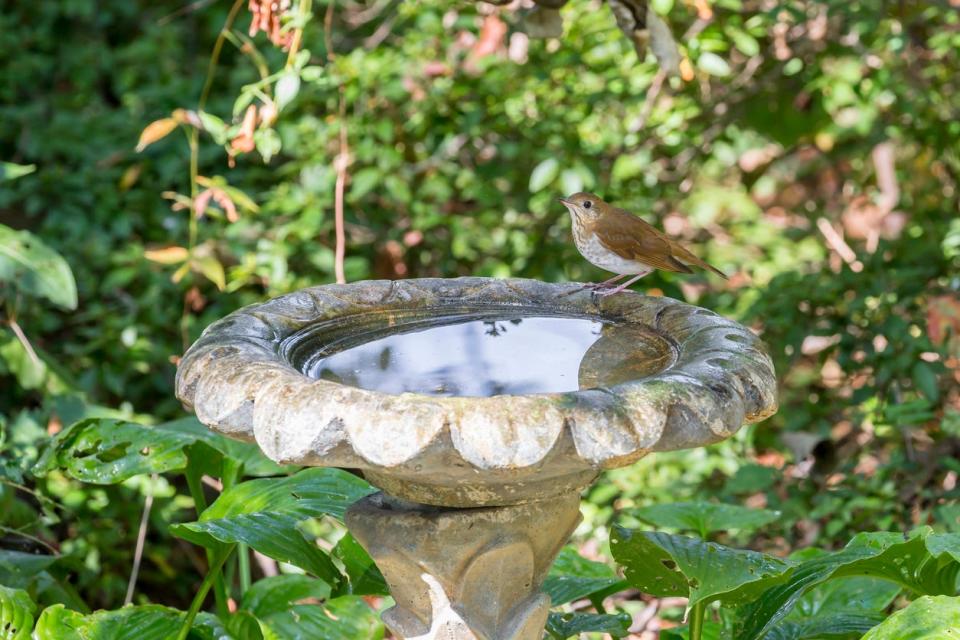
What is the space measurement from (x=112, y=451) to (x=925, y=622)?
190 cm

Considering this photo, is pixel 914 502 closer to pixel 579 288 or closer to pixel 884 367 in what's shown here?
pixel 884 367

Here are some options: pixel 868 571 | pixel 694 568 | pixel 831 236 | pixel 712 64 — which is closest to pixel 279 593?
pixel 694 568

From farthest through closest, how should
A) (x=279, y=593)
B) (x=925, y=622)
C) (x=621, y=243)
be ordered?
(x=279, y=593), (x=621, y=243), (x=925, y=622)

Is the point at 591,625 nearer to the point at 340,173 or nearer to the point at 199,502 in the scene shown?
the point at 199,502

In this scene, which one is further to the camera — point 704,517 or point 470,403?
point 704,517

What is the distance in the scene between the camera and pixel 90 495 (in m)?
4.24

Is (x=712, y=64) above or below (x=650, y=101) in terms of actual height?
above

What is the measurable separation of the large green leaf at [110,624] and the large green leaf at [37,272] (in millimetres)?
1194

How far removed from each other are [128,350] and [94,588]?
3.12 ft

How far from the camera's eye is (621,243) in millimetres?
2814

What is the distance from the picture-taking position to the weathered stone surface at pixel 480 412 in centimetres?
179

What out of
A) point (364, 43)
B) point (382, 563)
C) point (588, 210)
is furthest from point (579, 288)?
point (364, 43)

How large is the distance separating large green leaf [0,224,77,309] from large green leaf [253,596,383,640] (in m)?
1.28

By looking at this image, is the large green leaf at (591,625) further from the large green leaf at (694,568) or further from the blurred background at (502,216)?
the blurred background at (502,216)
